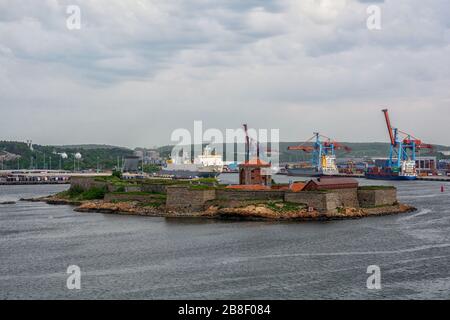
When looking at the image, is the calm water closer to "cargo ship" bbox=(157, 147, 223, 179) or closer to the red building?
the red building

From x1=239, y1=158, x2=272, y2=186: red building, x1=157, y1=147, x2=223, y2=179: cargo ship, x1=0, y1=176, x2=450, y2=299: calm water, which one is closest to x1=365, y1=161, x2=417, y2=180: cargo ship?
x1=157, y1=147, x2=223, y2=179: cargo ship

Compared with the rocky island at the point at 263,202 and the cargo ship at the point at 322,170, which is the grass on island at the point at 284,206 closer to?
the rocky island at the point at 263,202

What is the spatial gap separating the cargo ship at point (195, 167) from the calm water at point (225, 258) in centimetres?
4094

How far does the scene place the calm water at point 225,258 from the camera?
16469 millimetres

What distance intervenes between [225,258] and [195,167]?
55.1m

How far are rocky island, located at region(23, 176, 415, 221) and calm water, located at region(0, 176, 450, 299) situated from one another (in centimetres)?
151

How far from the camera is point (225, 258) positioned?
20641 millimetres

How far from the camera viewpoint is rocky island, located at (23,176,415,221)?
3106cm

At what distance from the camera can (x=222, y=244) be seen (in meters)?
23.4

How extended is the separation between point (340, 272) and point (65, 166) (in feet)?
341

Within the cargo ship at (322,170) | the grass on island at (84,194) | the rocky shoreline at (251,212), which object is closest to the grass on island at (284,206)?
the rocky shoreline at (251,212)

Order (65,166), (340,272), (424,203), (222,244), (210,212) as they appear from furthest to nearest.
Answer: (65,166), (424,203), (210,212), (222,244), (340,272)
